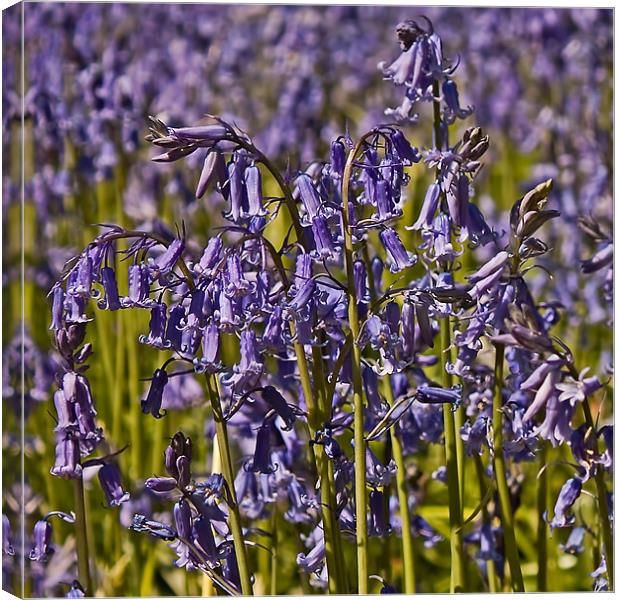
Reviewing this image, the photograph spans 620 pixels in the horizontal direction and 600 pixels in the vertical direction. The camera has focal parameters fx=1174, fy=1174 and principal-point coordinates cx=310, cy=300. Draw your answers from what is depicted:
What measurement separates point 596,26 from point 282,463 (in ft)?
7.43

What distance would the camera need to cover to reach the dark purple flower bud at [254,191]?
200cm

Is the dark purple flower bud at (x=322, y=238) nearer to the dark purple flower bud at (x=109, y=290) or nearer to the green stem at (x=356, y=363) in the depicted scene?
the green stem at (x=356, y=363)

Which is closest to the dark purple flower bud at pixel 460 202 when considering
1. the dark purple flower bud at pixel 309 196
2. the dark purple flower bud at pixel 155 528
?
the dark purple flower bud at pixel 309 196

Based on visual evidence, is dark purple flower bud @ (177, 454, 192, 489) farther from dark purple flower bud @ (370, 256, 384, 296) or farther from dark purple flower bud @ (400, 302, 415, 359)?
dark purple flower bud @ (370, 256, 384, 296)

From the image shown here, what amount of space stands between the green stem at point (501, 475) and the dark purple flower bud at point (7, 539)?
104cm

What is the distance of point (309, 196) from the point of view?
200 centimetres

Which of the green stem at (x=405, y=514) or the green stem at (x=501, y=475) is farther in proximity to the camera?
the green stem at (x=405, y=514)

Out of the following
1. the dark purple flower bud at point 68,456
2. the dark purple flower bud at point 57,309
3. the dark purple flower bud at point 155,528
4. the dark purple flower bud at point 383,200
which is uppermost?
the dark purple flower bud at point 383,200

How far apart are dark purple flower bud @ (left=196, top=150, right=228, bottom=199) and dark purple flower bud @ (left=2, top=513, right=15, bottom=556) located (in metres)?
0.98

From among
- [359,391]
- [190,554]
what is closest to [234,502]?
[190,554]

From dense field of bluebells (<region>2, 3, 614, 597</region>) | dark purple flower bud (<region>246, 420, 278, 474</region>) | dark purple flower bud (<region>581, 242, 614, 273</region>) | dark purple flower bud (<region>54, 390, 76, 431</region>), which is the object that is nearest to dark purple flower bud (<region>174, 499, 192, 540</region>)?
dense field of bluebells (<region>2, 3, 614, 597</region>)

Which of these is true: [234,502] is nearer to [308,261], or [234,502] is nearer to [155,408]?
[155,408]

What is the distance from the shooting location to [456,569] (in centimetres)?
232

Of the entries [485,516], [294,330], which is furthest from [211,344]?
[485,516]
